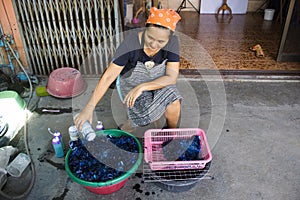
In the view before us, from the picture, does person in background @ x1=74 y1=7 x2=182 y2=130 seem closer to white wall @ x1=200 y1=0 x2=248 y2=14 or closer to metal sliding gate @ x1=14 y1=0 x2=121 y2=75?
metal sliding gate @ x1=14 y1=0 x2=121 y2=75

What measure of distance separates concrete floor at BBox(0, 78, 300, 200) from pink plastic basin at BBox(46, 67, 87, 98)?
0.24 ft

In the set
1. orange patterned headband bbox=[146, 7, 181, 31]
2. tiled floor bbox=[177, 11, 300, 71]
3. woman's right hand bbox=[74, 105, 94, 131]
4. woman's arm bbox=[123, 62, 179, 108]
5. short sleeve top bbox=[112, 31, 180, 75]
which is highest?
orange patterned headband bbox=[146, 7, 181, 31]

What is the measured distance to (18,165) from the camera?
68.1 inches

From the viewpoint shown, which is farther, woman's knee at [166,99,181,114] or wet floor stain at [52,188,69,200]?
woman's knee at [166,99,181,114]

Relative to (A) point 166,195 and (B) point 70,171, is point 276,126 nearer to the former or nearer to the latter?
(A) point 166,195

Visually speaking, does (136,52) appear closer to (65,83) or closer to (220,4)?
(65,83)

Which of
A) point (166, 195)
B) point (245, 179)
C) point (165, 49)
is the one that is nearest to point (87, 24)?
point (165, 49)

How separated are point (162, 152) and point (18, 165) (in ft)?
3.23

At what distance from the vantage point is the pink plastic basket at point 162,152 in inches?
58.8

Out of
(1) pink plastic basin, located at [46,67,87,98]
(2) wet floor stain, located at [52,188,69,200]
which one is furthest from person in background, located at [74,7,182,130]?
(1) pink plastic basin, located at [46,67,87,98]

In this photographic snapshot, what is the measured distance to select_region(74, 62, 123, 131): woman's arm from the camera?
4.78 ft

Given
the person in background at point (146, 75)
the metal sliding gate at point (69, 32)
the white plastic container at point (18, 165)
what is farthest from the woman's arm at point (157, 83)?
the metal sliding gate at point (69, 32)

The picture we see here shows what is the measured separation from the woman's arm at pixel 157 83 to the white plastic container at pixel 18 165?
84 centimetres

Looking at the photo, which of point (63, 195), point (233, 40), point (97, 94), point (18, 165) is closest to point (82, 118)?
point (97, 94)
